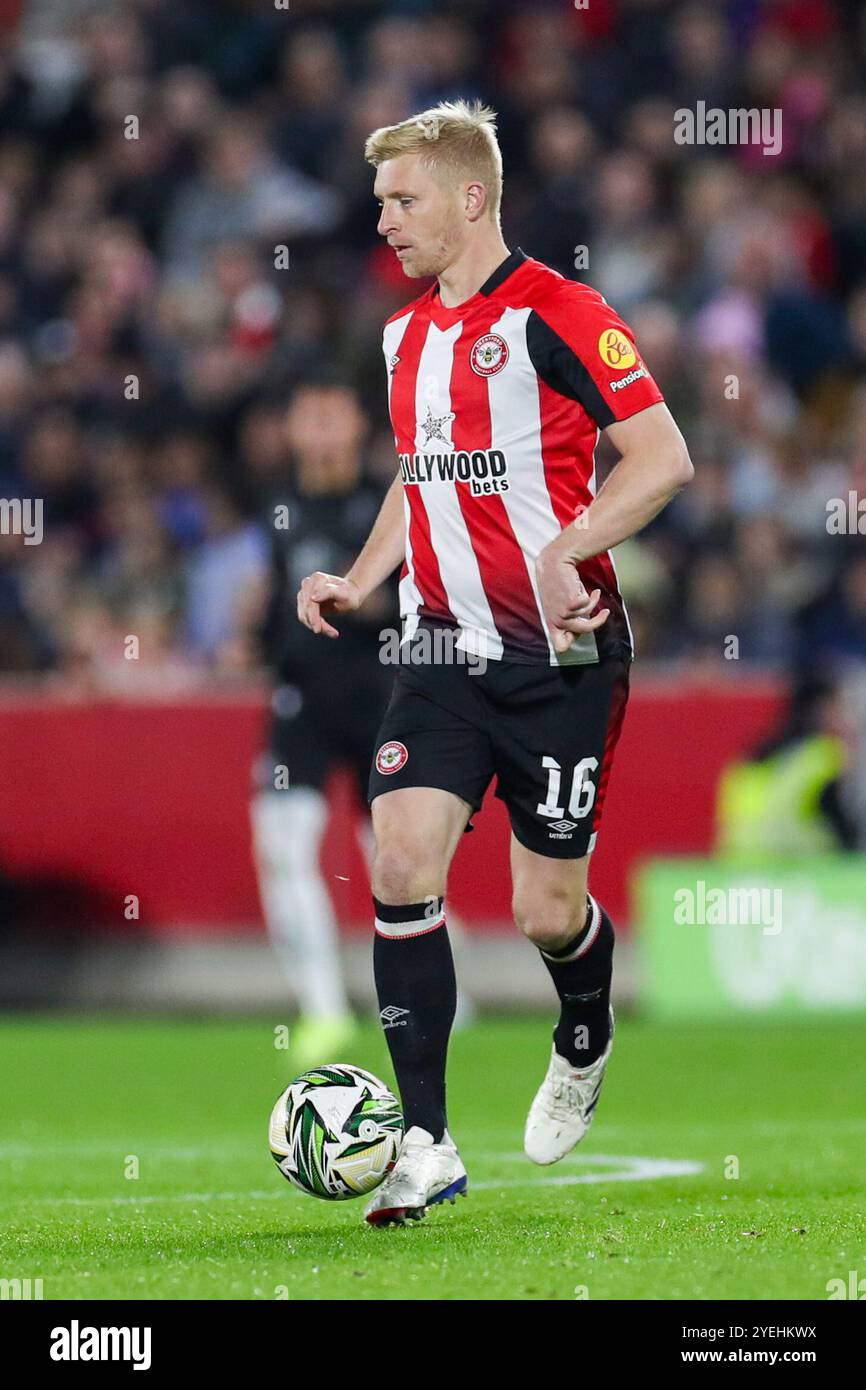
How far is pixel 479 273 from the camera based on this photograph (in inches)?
221

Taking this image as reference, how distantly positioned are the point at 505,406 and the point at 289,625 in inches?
178

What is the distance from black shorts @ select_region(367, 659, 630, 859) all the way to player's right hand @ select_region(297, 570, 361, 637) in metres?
0.23

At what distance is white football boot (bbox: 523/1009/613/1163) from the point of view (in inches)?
235

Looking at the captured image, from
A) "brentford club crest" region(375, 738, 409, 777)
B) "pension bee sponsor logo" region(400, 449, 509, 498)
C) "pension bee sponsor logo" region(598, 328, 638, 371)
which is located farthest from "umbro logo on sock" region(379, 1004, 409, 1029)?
"pension bee sponsor logo" region(598, 328, 638, 371)

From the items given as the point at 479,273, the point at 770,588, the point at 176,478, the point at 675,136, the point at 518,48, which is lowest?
the point at 479,273

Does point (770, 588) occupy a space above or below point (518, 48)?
below

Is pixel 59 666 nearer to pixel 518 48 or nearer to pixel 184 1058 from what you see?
pixel 184 1058

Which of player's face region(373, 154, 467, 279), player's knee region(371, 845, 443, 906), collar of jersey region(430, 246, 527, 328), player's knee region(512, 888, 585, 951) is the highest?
player's face region(373, 154, 467, 279)

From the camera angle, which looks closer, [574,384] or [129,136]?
[574,384]

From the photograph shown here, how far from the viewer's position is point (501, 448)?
551 cm

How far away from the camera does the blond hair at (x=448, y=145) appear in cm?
A: 550

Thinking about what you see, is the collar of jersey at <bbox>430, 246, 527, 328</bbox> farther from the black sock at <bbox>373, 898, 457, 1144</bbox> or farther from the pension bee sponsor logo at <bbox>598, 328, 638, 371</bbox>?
the black sock at <bbox>373, 898, 457, 1144</bbox>

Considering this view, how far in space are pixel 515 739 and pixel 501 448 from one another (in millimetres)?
699
